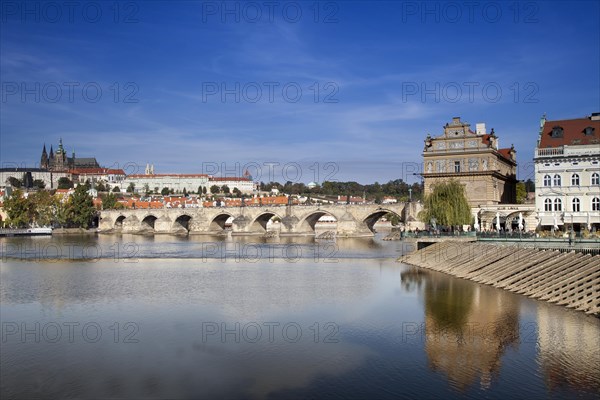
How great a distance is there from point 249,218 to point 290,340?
258 ft

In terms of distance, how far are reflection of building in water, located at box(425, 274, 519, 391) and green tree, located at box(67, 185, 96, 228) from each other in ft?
314

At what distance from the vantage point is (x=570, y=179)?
147 feet

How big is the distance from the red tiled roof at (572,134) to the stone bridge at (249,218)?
87.7 ft

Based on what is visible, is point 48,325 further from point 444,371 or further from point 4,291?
point 444,371

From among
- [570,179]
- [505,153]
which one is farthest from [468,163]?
[570,179]

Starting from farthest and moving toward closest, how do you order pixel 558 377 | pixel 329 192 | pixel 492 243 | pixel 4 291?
pixel 329 192 < pixel 492 243 < pixel 4 291 < pixel 558 377

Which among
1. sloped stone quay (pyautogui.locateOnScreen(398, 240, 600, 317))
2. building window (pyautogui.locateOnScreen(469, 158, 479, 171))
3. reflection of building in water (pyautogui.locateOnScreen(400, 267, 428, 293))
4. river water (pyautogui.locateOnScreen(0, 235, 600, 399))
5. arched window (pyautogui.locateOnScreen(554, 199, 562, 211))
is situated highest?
building window (pyautogui.locateOnScreen(469, 158, 479, 171))

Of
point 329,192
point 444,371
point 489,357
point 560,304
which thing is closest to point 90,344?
point 444,371

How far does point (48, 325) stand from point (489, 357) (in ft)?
55.9

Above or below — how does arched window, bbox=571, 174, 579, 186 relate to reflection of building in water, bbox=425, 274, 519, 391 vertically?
above

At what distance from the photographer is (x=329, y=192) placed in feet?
590

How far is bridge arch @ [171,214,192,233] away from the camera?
A: 109975 mm

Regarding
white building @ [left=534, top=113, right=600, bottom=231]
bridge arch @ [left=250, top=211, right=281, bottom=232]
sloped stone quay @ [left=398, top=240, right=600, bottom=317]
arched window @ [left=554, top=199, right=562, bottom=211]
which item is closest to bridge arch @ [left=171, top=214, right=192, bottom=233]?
bridge arch @ [left=250, top=211, right=281, bottom=232]

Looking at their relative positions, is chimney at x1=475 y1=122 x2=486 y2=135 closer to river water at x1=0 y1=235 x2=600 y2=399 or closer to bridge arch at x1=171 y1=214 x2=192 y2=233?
river water at x1=0 y1=235 x2=600 y2=399
